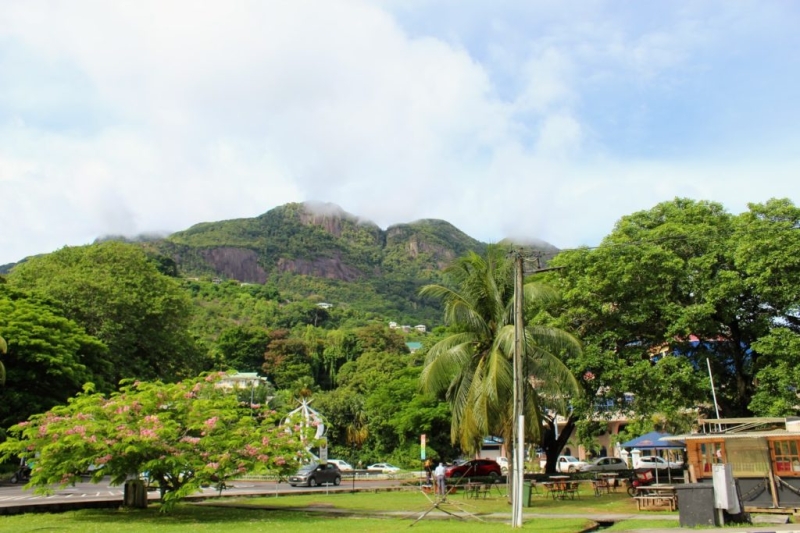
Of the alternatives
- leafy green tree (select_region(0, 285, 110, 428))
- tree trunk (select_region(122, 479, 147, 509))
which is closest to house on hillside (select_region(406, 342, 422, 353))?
leafy green tree (select_region(0, 285, 110, 428))

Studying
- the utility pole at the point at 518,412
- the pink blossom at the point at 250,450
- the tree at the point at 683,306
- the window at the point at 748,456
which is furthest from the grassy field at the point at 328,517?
the tree at the point at 683,306

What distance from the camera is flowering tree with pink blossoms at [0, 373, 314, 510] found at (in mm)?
18797

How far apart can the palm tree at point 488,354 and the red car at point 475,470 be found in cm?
936

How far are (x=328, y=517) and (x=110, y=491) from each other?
17.2 metres

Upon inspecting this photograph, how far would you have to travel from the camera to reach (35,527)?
1658cm

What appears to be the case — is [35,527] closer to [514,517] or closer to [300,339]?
[514,517]

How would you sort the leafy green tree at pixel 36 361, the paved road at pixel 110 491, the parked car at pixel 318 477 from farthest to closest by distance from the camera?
1. the parked car at pixel 318 477
2. the leafy green tree at pixel 36 361
3. the paved road at pixel 110 491

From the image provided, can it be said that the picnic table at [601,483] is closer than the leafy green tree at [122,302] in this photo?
Yes

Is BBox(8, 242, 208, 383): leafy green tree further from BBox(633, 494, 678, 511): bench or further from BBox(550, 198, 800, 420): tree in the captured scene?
BBox(633, 494, 678, 511): bench

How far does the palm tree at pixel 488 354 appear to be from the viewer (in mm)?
21797

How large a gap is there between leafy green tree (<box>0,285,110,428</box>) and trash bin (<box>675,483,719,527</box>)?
93.8 ft

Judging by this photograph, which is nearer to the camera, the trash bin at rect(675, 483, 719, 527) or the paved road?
the trash bin at rect(675, 483, 719, 527)

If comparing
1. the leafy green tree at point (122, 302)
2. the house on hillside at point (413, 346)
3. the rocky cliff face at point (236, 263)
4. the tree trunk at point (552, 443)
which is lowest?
the tree trunk at point (552, 443)

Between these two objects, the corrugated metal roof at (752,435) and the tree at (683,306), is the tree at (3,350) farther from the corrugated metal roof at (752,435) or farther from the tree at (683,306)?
the corrugated metal roof at (752,435)
